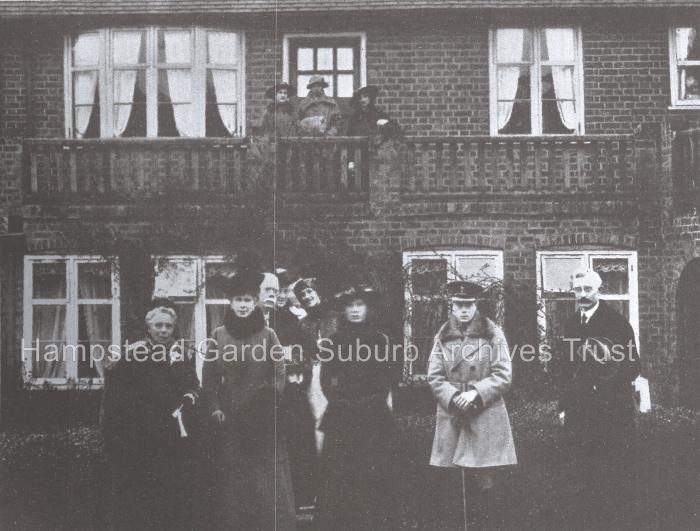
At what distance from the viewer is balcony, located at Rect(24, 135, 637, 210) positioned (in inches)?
192

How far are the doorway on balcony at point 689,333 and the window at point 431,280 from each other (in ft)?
3.96

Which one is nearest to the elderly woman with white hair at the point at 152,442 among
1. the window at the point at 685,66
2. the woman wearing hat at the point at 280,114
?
the woman wearing hat at the point at 280,114

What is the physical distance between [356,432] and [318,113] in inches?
81.0

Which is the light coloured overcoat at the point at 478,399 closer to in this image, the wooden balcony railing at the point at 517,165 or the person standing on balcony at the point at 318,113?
the wooden balcony railing at the point at 517,165

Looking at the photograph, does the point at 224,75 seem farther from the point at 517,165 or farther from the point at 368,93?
the point at 517,165

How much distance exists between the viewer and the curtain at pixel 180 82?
4973mm

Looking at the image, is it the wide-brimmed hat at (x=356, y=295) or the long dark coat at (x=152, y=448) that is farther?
the wide-brimmed hat at (x=356, y=295)

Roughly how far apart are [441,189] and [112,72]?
229 centimetres

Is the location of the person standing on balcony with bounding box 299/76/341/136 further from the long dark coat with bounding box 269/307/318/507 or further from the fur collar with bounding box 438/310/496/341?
the fur collar with bounding box 438/310/496/341

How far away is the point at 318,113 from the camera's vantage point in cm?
498

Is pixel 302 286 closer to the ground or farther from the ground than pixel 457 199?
closer to the ground

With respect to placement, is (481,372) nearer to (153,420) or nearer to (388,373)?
(388,373)

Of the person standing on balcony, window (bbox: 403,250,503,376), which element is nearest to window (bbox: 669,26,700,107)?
window (bbox: 403,250,503,376)

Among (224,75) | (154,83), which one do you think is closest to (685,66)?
(224,75)
